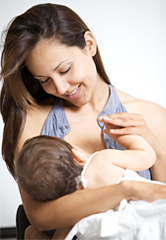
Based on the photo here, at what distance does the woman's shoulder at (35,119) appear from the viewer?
1641 millimetres

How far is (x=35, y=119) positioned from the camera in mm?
1714

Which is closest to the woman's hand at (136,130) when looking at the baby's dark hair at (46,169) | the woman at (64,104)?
the woman at (64,104)

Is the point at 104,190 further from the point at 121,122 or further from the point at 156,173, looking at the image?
the point at 156,173

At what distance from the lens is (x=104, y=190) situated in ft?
4.04

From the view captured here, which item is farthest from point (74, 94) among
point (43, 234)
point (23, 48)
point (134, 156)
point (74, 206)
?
point (43, 234)

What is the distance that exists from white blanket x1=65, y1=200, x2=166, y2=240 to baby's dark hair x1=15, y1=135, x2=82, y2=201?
17cm

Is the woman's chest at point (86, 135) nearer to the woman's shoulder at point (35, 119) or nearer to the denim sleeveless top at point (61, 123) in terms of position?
the denim sleeveless top at point (61, 123)

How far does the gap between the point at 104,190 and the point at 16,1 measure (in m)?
2.01

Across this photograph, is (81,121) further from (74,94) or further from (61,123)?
(74,94)

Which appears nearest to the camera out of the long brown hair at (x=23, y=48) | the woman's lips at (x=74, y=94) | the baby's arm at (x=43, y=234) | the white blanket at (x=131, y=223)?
the white blanket at (x=131, y=223)

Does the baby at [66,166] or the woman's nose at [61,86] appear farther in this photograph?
the woman's nose at [61,86]

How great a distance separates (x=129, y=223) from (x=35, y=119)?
813 mm

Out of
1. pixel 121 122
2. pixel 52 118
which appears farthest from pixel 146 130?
pixel 52 118

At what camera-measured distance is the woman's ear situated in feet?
5.38
